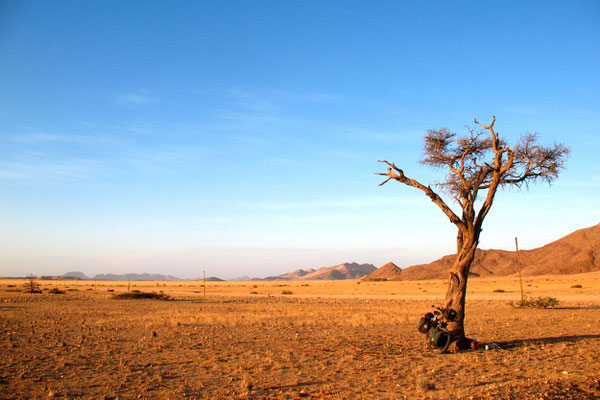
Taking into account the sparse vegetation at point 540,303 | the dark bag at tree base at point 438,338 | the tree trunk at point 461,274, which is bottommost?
the sparse vegetation at point 540,303

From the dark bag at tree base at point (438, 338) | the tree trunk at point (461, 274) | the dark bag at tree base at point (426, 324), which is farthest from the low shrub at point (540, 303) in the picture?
the dark bag at tree base at point (426, 324)

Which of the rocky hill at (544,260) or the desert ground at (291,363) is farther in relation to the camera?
the rocky hill at (544,260)

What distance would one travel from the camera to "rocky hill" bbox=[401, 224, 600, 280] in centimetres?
12074

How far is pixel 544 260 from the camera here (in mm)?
134625

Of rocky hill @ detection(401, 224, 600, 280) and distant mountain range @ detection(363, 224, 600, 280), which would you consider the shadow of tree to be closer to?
rocky hill @ detection(401, 224, 600, 280)

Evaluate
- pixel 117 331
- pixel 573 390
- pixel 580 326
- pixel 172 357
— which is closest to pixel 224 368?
pixel 172 357

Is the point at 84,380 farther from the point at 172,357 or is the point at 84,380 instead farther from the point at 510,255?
the point at 510,255

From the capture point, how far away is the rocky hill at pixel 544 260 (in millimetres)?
120744

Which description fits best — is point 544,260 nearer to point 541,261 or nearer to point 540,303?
point 541,261

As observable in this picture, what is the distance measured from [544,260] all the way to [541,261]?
35.5 inches

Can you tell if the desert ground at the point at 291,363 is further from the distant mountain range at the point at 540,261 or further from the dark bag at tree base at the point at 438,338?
the distant mountain range at the point at 540,261

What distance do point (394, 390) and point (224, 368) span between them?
14.0 feet

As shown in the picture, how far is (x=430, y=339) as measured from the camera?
12.8 m

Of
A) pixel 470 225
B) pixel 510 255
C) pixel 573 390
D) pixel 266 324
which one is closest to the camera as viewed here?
pixel 573 390
